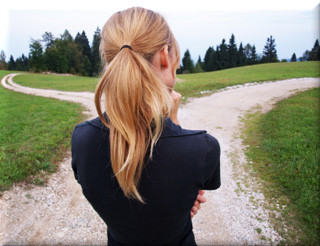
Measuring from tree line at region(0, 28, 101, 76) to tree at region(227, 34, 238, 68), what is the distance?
3925cm

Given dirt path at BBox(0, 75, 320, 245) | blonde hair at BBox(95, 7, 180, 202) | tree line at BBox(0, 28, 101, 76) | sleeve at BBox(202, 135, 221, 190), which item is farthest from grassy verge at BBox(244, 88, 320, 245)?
tree line at BBox(0, 28, 101, 76)

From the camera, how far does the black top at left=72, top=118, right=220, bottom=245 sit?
97 cm

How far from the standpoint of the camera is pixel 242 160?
16.6ft

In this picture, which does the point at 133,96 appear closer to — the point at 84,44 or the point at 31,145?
the point at 31,145

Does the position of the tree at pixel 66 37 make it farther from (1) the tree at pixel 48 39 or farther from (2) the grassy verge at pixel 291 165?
(2) the grassy verge at pixel 291 165

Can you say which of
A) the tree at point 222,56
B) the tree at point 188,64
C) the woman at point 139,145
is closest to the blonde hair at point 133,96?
the woman at point 139,145

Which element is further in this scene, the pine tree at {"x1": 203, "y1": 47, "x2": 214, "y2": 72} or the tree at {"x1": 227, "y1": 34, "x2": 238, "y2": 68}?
the pine tree at {"x1": 203, "y1": 47, "x2": 214, "y2": 72}

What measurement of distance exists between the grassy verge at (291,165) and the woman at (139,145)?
8.80 ft

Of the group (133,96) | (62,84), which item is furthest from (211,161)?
(62,84)

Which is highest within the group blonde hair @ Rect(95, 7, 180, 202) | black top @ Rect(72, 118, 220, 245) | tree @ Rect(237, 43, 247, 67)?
tree @ Rect(237, 43, 247, 67)

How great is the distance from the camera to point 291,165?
443 cm

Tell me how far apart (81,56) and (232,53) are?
146 feet

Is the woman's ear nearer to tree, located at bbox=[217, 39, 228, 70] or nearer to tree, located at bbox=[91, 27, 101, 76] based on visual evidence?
tree, located at bbox=[91, 27, 101, 76]

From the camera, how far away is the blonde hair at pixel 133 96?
3.18 ft
